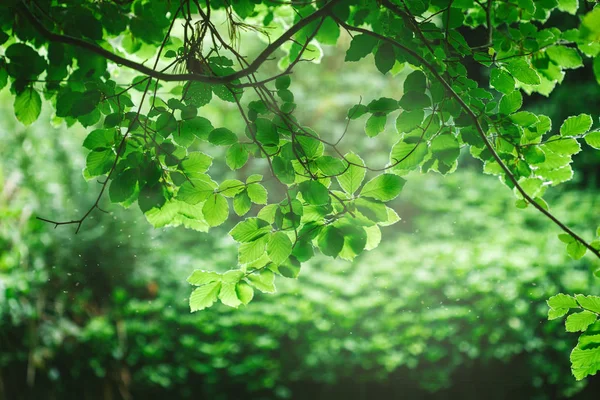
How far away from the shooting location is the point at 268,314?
3354mm

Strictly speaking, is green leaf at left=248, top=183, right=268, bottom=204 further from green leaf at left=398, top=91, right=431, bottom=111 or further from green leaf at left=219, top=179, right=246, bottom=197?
green leaf at left=398, top=91, right=431, bottom=111

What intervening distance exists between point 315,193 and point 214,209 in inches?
10.6

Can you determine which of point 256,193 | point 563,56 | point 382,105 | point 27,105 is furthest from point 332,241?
point 27,105

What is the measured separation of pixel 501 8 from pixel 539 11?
0.11 meters

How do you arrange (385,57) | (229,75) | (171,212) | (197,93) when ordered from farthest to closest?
(171,212), (197,93), (385,57), (229,75)

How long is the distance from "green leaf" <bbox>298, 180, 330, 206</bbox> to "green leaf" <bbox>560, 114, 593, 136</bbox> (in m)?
0.60

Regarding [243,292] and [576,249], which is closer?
[576,249]

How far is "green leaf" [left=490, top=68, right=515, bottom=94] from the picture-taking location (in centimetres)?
126

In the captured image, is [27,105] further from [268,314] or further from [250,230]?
[268,314]

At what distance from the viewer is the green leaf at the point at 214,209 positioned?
4.09 feet

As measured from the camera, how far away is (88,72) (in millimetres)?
1369

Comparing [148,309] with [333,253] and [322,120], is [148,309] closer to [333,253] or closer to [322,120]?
[333,253]

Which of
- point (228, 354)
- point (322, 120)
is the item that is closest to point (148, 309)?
point (228, 354)

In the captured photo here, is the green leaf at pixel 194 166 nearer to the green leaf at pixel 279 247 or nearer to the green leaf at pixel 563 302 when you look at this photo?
the green leaf at pixel 279 247
